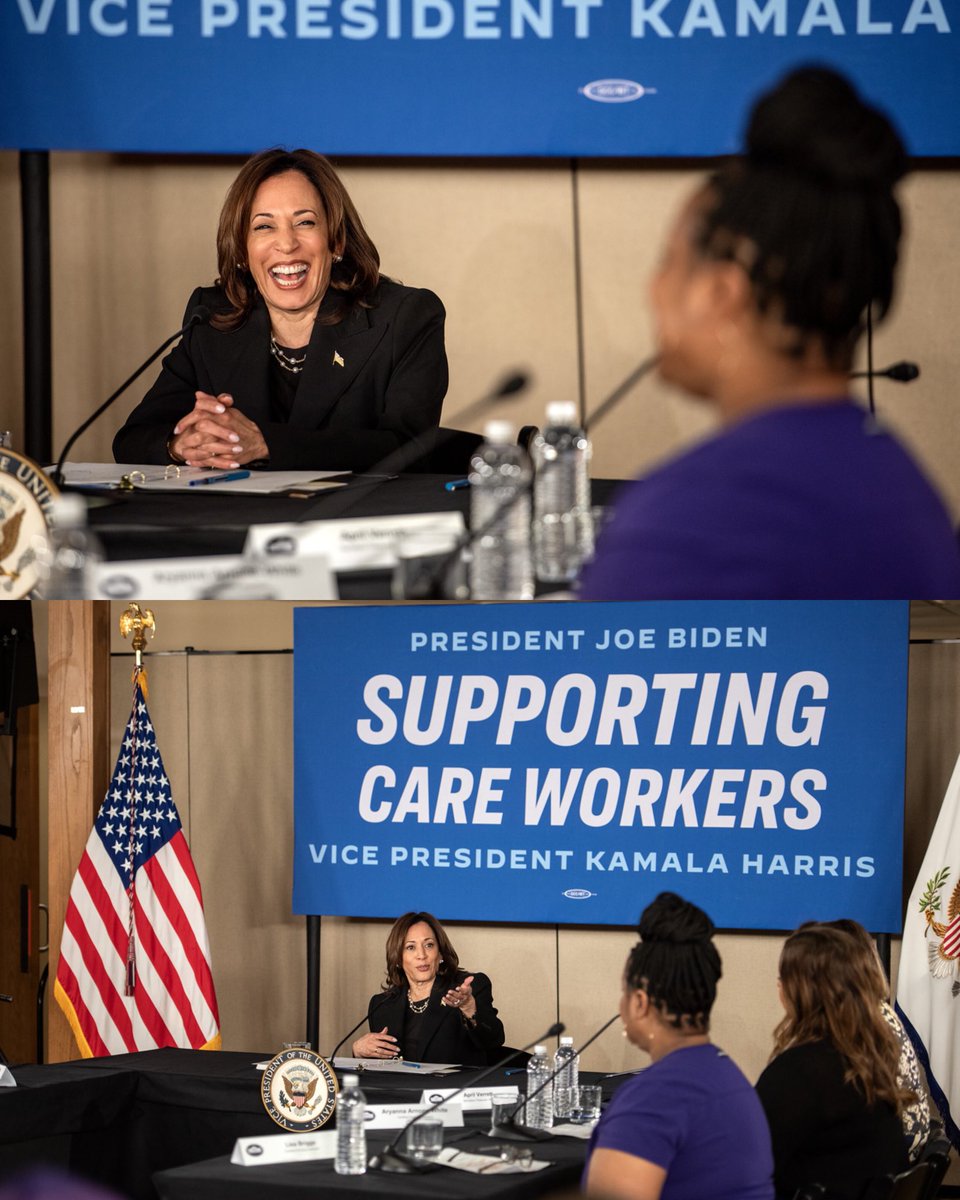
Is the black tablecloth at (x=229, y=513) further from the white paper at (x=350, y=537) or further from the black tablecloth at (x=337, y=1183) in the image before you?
the black tablecloth at (x=337, y=1183)

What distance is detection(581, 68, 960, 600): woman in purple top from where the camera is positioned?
1.21 meters

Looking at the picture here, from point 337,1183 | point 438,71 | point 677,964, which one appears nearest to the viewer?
point 438,71

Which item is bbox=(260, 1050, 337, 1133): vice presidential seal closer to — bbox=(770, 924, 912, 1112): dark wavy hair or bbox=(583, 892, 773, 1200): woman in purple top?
bbox=(770, 924, 912, 1112): dark wavy hair

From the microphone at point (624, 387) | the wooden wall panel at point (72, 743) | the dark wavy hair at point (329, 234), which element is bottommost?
the wooden wall panel at point (72, 743)

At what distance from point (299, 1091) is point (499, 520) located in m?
2.26

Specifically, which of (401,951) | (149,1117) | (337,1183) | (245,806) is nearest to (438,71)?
(337,1183)

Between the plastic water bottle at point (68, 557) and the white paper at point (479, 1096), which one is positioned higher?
the plastic water bottle at point (68, 557)

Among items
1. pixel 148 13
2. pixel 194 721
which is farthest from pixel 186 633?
pixel 148 13

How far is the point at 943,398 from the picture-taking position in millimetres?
1812

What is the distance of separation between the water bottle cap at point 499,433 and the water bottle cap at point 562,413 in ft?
0.17

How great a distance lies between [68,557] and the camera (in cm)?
170

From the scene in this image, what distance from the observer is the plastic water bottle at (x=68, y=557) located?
66.5 inches

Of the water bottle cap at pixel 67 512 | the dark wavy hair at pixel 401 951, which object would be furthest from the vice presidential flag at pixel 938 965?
the water bottle cap at pixel 67 512

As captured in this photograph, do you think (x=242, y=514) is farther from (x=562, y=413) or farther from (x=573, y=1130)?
(x=573, y=1130)
